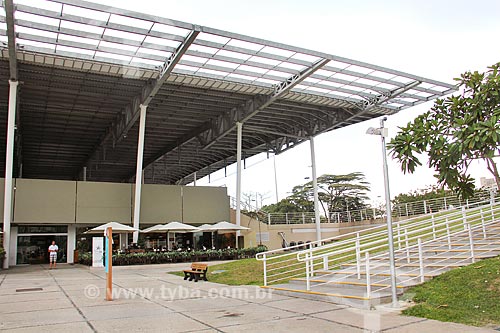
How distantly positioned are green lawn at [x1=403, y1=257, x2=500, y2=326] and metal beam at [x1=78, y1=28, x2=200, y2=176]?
1519cm

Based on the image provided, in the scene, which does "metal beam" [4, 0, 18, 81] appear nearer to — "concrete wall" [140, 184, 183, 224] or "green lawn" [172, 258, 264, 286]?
"concrete wall" [140, 184, 183, 224]

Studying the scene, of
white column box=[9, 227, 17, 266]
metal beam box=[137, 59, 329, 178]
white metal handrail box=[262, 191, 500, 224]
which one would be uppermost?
metal beam box=[137, 59, 329, 178]

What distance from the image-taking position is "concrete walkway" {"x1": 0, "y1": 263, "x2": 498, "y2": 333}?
7037 mm

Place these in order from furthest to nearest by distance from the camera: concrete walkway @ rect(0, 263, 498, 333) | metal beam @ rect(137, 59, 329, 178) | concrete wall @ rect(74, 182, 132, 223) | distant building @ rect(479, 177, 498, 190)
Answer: concrete wall @ rect(74, 182, 132, 223) → metal beam @ rect(137, 59, 329, 178) → distant building @ rect(479, 177, 498, 190) → concrete walkway @ rect(0, 263, 498, 333)

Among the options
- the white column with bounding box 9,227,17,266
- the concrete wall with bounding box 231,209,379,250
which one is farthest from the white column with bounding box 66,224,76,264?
→ the concrete wall with bounding box 231,209,379,250

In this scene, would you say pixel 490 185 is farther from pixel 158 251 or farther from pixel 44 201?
pixel 44 201

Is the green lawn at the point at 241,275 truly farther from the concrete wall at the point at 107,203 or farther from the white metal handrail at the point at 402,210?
the white metal handrail at the point at 402,210

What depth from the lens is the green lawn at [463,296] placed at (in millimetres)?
7051

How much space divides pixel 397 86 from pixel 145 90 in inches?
619

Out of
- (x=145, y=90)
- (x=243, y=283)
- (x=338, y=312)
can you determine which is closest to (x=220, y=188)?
(x=145, y=90)

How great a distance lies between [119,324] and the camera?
24.9 ft

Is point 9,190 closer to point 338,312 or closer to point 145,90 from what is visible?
point 145,90

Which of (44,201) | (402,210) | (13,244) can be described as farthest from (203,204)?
(402,210)

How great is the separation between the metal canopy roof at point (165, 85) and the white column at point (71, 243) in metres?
7.68
